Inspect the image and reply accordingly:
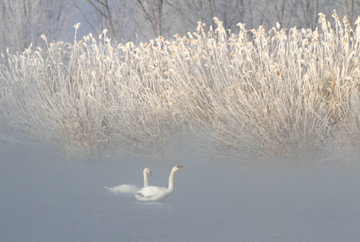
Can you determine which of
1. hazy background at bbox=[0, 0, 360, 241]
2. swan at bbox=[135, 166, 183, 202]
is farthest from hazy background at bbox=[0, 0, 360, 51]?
swan at bbox=[135, 166, 183, 202]

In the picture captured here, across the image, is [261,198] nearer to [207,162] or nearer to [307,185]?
[307,185]

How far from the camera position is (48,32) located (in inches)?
471

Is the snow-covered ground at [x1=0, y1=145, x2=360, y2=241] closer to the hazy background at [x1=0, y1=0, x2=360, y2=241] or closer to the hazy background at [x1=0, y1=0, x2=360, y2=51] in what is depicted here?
the hazy background at [x1=0, y1=0, x2=360, y2=241]

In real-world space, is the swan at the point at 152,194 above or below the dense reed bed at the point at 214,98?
below

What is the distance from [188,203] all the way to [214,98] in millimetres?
1898

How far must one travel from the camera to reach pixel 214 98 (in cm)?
603

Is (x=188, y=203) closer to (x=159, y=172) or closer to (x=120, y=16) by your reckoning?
(x=159, y=172)

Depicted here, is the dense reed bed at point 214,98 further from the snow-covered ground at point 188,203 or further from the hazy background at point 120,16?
the hazy background at point 120,16

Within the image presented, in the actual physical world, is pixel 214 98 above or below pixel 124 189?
above

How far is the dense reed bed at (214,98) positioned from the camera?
545 cm

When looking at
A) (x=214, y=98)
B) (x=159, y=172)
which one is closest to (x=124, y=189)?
(x=159, y=172)

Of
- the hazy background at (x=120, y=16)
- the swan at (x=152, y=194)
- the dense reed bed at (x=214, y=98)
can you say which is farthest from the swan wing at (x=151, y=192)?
the hazy background at (x=120, y=16)

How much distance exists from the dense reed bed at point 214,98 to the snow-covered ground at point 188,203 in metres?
0.30

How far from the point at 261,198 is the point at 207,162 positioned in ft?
4.72
